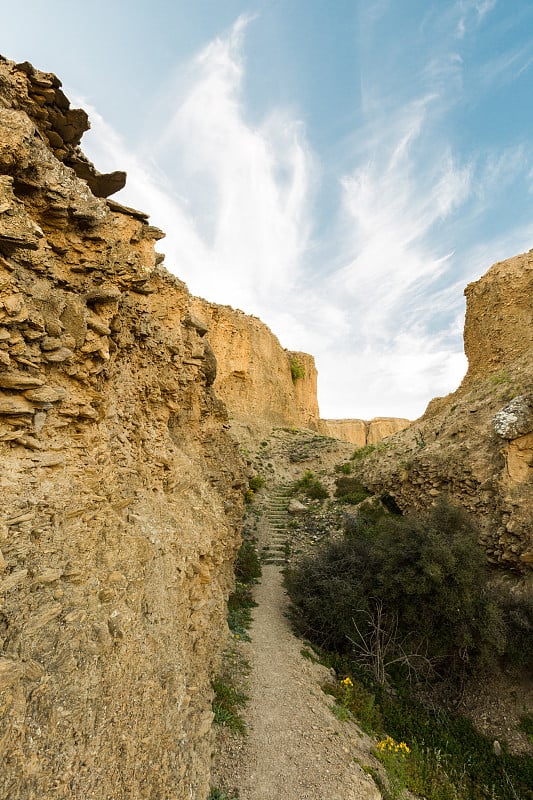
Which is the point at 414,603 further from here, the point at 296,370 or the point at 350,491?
the point at 296,370

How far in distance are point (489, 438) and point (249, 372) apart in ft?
70.7

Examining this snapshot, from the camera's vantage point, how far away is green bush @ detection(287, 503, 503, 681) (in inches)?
332

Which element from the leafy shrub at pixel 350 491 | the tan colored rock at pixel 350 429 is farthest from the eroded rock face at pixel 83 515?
the tan colored rock at pixel 350 429

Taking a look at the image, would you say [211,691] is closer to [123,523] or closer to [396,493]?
[123,523]

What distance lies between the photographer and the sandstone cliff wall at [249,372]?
99.2 feet

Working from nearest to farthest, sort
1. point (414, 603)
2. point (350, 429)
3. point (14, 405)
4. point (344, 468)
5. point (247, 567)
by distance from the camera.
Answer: point (14, 405)
point (414, 603)
point (247, 567)
point (344, 468)
point (350, 429)

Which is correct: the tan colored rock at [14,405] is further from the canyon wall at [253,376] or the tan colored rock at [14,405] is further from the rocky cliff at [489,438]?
the canyon wall at [253,376]

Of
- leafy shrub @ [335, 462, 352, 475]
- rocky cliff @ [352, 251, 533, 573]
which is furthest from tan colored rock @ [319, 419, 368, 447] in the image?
rocky cliff @ [352, 251, 533, 573]

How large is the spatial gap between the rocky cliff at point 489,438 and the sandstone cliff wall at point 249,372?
13677 millimetres

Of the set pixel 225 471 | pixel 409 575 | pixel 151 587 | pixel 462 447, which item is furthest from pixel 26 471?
pixel 462 447

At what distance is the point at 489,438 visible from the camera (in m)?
12.8

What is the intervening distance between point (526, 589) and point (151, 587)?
10092 mm

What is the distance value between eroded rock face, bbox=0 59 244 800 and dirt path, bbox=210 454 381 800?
3.00 feet

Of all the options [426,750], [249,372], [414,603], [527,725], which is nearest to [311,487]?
[414,603]
